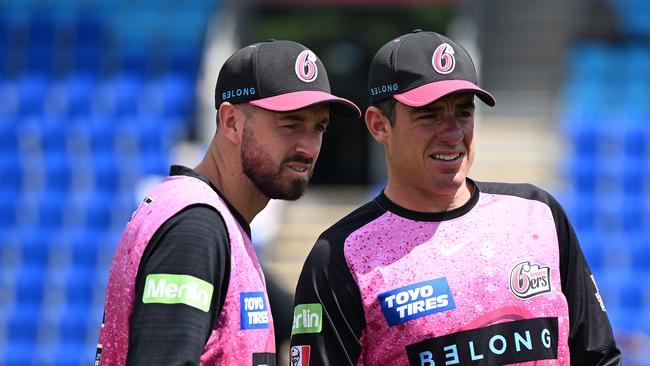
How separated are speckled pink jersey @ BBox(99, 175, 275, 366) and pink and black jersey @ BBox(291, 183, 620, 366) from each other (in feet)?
0.77

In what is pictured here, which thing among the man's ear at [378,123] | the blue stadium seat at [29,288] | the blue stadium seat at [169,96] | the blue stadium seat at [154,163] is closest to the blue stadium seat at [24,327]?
the blue stadium seat at [29,288]

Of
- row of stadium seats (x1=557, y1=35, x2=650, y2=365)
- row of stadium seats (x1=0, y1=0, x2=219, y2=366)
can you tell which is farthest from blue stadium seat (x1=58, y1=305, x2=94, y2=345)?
row of stadium seats (x1=557, y1=35, x2=650, y2=365)

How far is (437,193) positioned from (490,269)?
0.26 metres

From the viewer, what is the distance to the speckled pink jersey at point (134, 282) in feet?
8.59

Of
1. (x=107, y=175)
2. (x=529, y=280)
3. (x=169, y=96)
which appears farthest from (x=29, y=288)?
A: (x=529, y=280)

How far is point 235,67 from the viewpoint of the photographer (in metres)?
2.93

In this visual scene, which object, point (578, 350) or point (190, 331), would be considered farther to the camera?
point (578, 350)

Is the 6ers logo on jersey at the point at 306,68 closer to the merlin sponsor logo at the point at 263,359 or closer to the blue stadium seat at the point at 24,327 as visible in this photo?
the merlin sponsor logo at the point at 263,359

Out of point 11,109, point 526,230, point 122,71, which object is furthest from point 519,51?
point 526,230

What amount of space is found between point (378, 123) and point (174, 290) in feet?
3.00

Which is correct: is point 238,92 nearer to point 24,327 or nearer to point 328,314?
point 328,314

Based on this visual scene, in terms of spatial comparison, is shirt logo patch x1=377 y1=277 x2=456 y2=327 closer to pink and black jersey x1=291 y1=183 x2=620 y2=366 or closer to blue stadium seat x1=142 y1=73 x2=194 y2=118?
pink and black jersey x1=291 y1=183 x2=620 y2=366

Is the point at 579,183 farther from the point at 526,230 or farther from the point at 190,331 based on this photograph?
the point at 190,331

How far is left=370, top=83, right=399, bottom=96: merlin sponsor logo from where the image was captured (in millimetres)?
3045
